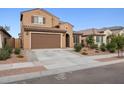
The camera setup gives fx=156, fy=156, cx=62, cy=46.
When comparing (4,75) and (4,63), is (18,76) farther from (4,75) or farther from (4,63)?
(4,63)

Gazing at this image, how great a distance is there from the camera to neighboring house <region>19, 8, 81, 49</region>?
23.0 metres

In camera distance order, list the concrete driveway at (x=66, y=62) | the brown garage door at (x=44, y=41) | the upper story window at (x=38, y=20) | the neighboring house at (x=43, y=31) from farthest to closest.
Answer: the upper story window at (x=38, y=20)
the brown garage door at (x=44, y=41)
the neighboring house at (x=43, y=31)
the concrete driveway at (x=66, y=62)

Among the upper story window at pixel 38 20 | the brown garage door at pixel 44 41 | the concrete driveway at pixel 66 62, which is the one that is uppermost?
the upper story window at pixel 38 20

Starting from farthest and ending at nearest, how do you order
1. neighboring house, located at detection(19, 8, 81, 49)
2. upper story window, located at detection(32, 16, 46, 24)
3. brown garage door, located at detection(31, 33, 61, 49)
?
upper story window, located at detection(32, 16, 46, 24) < brown garage door, located at detection(31, 33, 61, 49) < neighboring house, located at detection(19, 8, 81, 49)

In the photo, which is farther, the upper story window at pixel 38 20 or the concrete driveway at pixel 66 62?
the upper story window at pixel 38 20

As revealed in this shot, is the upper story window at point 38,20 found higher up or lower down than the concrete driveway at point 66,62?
higher up

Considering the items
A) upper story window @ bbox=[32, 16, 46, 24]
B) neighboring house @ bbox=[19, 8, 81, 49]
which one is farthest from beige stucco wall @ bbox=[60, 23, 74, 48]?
upper story window @ bbox=[32, 16, 46, 24]

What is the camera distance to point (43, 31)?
24.0 meters

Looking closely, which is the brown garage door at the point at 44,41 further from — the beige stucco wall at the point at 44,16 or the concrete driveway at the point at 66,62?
the concrete driveway at the point at 66,62

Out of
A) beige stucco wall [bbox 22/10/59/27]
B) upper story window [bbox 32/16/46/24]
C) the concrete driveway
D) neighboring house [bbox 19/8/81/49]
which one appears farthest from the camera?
upper story window [bbox 32/16/46/24]

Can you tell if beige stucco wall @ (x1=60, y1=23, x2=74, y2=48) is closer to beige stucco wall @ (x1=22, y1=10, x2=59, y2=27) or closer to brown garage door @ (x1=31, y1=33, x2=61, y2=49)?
brown garage door @ (x1=31, y1=33, x2=61, y2=49)

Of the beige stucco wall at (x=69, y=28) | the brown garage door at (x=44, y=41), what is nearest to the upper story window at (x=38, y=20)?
the beige stucco wall at (x=69, y=28)

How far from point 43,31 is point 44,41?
1545 mm

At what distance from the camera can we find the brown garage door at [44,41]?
76.4 ft
